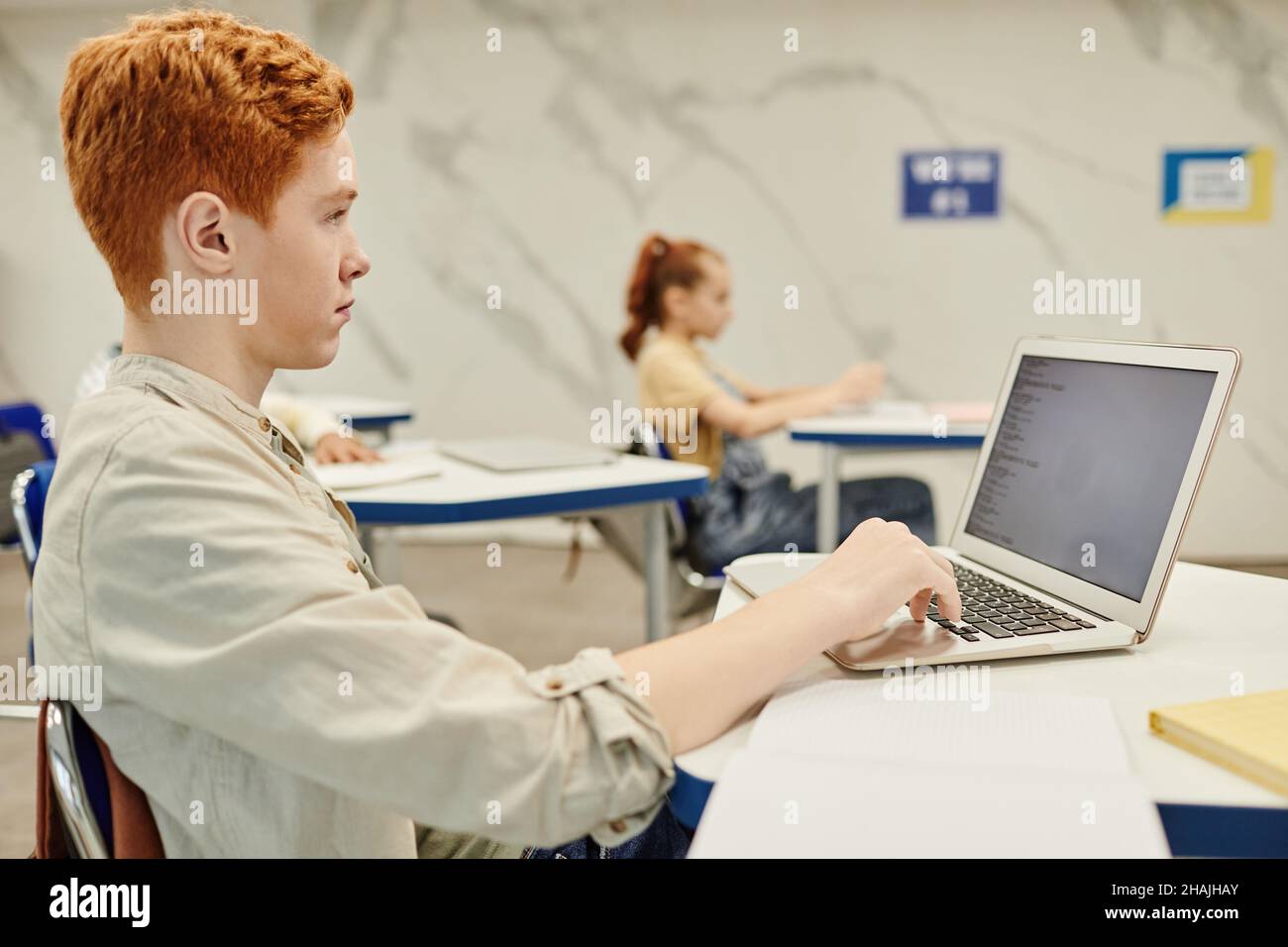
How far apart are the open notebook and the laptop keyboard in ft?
0.43

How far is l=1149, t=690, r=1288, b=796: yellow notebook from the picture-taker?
674 millimetres

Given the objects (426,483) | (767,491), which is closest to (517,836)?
(426,483)

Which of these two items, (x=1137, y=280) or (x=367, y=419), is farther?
(x=1137, y=280)

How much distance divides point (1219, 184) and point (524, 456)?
11.5 ft

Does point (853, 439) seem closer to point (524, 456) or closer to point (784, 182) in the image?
point (524, 456)

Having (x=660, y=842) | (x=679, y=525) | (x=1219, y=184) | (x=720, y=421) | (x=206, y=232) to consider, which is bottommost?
(x=660, y=842)

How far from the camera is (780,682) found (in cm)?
82

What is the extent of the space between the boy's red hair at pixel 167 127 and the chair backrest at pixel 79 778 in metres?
0.30

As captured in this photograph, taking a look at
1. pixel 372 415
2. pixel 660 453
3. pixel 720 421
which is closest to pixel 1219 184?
pixel 720 421

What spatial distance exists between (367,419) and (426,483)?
5.26 feet

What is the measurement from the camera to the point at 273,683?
2.08 feet

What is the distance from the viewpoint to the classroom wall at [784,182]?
4367 millimetres
